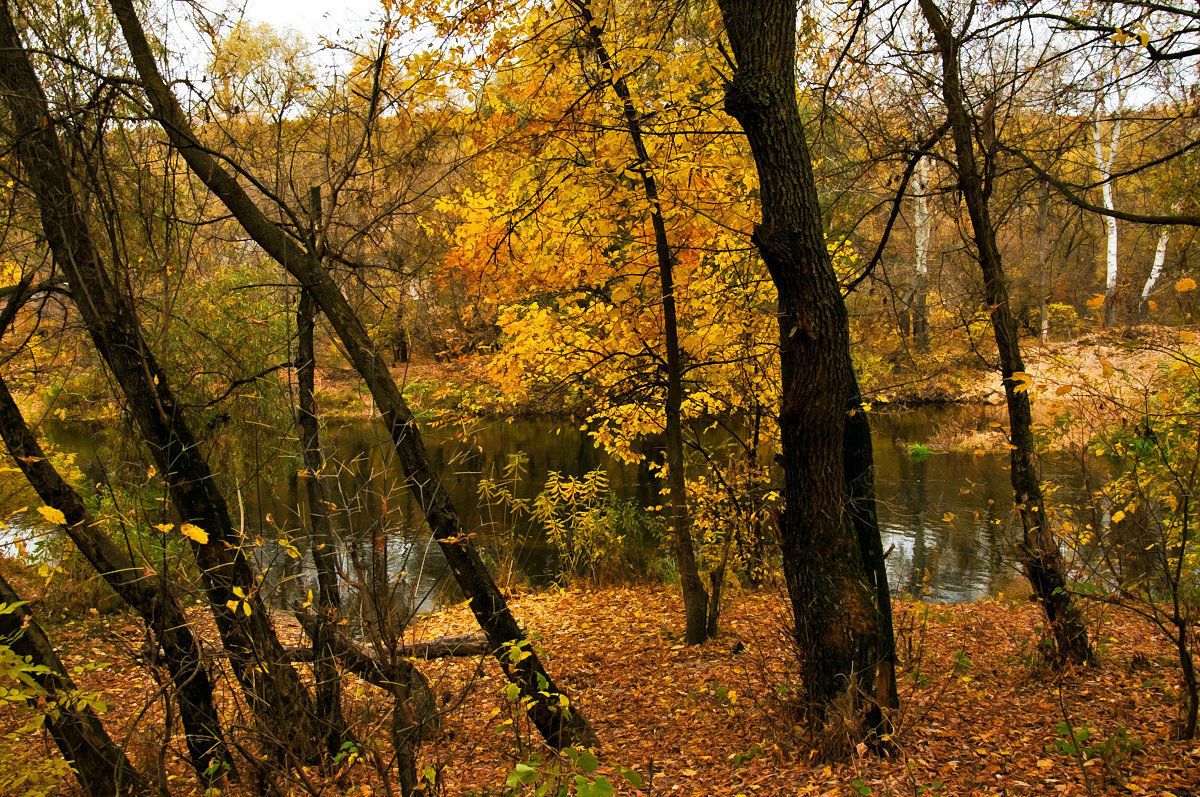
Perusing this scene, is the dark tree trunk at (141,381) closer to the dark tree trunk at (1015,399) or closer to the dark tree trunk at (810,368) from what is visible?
the dark tree trunk at (810,368)

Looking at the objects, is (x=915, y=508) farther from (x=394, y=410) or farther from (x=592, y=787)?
(x=592, y=787)

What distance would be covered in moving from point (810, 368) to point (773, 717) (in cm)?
214

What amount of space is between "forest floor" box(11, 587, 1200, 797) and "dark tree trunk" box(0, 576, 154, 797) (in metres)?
0.20

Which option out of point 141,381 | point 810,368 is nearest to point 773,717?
point 810,368

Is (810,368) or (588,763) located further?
(810,368)

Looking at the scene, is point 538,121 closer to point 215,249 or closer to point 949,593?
point 215,249

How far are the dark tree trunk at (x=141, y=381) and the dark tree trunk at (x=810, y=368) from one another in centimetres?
265

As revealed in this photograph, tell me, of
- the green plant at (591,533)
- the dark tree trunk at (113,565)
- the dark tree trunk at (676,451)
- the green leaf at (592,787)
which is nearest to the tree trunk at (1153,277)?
the dark tree trunk at (676,451)

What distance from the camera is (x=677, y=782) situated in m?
4.18

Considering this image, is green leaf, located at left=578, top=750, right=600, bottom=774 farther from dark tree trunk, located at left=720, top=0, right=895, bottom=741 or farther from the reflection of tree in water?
the reflection of tree in water

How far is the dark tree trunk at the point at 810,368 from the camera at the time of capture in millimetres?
3900

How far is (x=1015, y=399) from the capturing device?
508 centimetres

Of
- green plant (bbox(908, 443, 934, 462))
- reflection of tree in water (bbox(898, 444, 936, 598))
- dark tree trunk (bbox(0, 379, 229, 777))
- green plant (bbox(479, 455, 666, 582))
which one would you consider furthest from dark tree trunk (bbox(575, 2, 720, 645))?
green plant (bbox(908, 443, 934, 462))

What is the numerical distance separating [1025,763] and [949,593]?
630 centimetres
